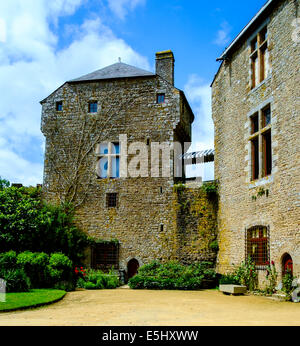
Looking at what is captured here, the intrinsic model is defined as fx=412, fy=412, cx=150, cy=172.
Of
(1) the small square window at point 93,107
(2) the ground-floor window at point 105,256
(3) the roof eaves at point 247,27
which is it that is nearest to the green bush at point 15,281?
(2) the ground-floor window at point 105,256

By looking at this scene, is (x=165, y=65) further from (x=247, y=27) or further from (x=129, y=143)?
(x=247, y=27)

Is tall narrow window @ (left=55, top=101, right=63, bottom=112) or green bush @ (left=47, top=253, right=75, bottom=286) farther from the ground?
tall narrow window @ (left=55, top=101, right=63, bottom=112)

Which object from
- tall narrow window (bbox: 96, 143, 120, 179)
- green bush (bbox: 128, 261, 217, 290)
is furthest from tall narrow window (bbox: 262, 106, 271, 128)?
tall narrow window (bbox: 96, 143, 120, 179)

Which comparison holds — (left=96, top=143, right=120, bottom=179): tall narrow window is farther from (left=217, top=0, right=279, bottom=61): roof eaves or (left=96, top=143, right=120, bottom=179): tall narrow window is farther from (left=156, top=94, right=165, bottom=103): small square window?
(left=217, top=0, right=279, bottom=61): roof eaves

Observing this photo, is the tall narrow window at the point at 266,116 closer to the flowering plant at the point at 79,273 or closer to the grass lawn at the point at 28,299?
the grass lawn at the point at 28,299

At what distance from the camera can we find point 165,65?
17609 mm

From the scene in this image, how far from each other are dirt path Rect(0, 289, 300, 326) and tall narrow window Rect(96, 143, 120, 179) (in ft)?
23.0

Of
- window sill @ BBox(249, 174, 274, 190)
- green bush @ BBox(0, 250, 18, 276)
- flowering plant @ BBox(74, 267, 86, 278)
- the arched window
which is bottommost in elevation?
flowering plant @ BBox(74, 267, 86, 278)

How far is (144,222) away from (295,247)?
23.0ft

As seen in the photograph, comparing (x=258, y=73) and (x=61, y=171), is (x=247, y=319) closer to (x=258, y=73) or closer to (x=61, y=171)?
(x=258, y=73)

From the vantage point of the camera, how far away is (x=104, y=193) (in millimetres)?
16594

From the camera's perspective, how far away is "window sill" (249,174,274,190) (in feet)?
37.5

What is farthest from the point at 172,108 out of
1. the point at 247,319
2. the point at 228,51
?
the point at 247,319

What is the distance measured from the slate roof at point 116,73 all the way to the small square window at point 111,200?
5012 millimetres
